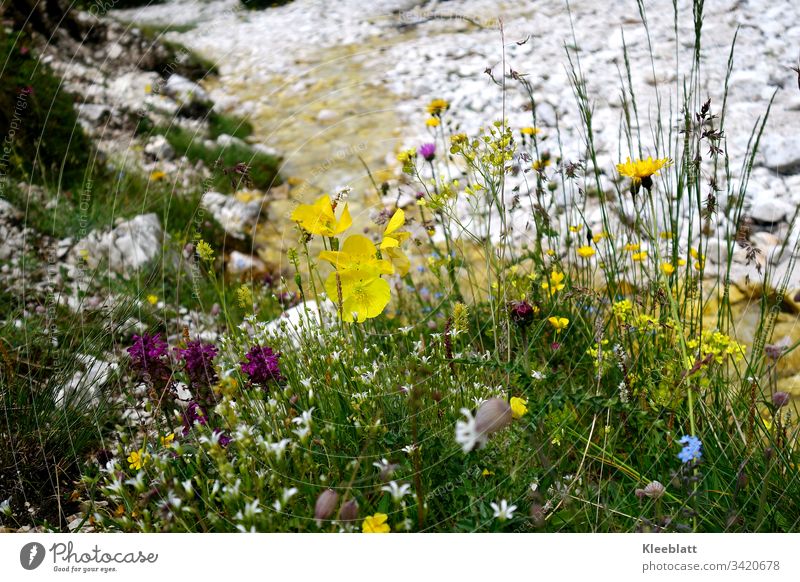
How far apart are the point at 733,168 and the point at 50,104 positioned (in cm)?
300

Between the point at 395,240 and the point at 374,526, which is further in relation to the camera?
the point at 395,240

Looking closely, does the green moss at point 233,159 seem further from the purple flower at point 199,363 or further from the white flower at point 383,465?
the white flower at point 383,465

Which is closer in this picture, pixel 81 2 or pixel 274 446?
pixel 274 446

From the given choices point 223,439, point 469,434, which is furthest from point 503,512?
point 223,439

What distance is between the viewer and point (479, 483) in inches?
61.2

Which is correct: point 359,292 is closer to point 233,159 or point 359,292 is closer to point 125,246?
point 233,159

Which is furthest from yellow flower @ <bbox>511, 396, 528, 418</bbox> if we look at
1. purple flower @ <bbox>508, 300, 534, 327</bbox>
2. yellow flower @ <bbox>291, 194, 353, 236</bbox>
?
yellow flower @ <bbox>291, 194, 353, 236</bbox>

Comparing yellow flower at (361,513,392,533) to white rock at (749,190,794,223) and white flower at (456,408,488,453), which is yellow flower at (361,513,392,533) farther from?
white rock at (749,190,794,223)

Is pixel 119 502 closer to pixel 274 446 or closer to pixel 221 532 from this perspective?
pixel 221 532

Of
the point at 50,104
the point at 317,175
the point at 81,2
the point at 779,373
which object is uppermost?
the point at 81,2

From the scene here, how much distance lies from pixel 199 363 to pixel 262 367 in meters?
0.21

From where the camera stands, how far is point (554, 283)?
6.90 feet

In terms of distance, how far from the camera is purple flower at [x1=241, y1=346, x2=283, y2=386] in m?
1.70
